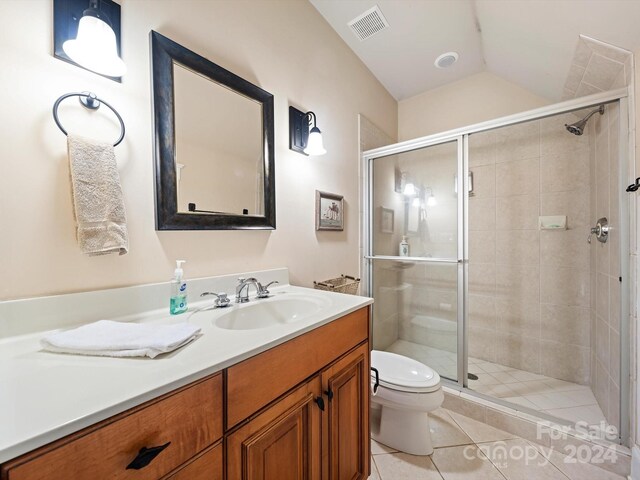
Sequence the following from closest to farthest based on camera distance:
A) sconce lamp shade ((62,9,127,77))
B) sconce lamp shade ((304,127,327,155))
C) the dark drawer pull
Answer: sconce lamp shade ((62,9,127,77))
the dark drawer pull
sconce lamp shade ((304,127,327,155))

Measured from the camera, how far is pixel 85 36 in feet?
2.42

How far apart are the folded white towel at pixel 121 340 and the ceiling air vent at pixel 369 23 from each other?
2.08 meters

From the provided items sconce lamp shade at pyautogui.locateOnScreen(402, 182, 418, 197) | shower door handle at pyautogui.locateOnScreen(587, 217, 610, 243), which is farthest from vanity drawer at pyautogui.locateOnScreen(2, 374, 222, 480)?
shower door handle at pyautogui.locateOnScreen(587, 217, 610, 243)

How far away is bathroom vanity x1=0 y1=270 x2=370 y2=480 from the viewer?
42 cm

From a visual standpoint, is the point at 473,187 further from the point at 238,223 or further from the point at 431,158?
the point at 238,223

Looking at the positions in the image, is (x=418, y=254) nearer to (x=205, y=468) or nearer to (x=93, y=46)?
(x=205, y=468)

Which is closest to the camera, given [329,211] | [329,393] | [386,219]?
[329,393]

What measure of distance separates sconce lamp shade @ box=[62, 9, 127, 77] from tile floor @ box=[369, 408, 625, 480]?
1.95m

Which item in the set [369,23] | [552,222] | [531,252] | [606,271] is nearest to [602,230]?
[606,271]

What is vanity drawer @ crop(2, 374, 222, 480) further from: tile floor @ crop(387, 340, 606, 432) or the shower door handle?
the shower door handle

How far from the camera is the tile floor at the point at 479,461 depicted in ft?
4.13

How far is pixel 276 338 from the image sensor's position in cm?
70

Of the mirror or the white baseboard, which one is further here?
the white baseboard

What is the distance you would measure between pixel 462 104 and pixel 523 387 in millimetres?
2364
